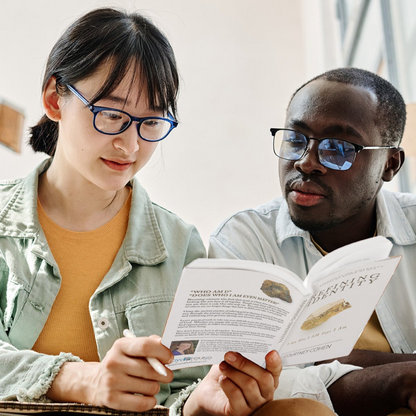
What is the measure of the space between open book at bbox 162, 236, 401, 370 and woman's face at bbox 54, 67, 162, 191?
544 mm

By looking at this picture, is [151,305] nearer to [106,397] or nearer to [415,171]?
[106,397]

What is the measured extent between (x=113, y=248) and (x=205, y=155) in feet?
7.96

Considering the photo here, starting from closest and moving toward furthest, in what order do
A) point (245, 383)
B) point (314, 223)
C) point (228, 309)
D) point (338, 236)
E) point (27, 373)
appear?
point (228, 309)
point (245, 383)
point (27, 373)
point (314, 223)
point (338, 236)

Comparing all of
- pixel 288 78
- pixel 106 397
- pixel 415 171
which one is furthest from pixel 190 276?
pixel 288 78

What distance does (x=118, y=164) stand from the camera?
135 centimetres

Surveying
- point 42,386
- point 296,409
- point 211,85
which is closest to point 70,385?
point 42,386

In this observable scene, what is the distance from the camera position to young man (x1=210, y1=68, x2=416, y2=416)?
1473 mm

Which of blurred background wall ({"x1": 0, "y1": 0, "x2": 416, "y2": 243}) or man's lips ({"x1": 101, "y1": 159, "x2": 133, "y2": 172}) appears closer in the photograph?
man's lips ({"x1": 101, "y1": 159, "x2": 133, "y2": 172})

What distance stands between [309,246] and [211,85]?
262 cm

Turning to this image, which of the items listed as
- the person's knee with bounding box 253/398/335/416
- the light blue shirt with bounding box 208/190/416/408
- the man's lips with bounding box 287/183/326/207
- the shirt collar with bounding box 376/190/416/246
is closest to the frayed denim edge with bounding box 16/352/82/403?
the person's knee with bounding box 253/398/335/416

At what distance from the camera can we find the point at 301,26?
4.16m

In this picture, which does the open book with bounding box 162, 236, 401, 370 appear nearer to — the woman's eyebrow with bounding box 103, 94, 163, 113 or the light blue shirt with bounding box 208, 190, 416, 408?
the light blue shirt with bounding box 208, 190, 416, 408

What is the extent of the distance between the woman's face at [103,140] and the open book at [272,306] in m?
0.54

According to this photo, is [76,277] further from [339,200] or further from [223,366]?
[339,200]
